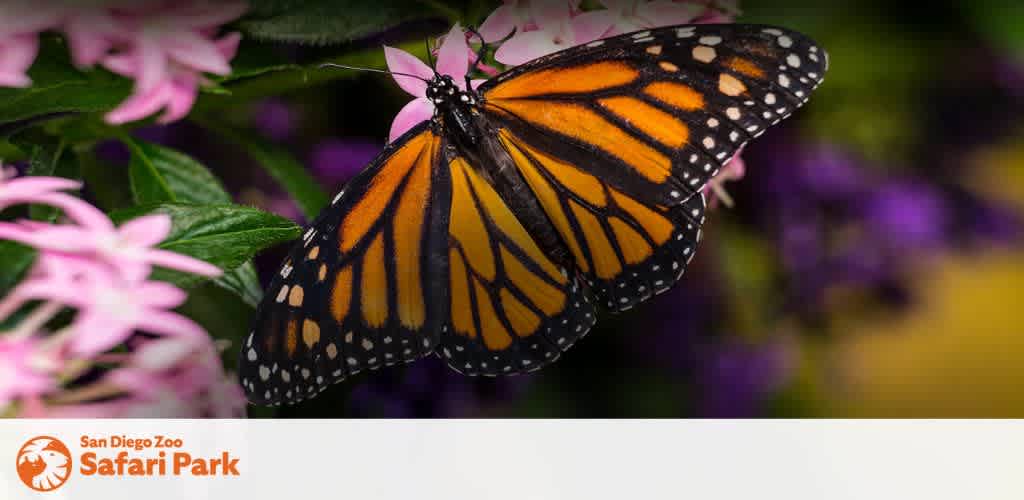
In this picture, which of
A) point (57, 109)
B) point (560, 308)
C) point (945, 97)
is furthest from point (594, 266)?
point (945, 97)

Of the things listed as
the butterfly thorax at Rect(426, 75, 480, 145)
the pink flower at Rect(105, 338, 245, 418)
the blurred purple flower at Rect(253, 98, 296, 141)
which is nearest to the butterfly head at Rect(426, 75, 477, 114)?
the butterfly thorax at Rect(426, 75, 480, 145)

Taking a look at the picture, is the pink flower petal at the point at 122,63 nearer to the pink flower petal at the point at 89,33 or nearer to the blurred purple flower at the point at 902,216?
the pink flower petal at the point at 89,33

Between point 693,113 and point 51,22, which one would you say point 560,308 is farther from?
point 51,22

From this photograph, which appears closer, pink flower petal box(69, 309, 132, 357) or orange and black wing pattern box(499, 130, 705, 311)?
pink flower petal box(69, 309, 132, 357)

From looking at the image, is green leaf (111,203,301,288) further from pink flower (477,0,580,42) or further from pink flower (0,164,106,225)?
pink flower (477,0,580,42)

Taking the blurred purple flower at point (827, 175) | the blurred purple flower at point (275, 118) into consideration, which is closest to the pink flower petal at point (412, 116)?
the blurred purple flower at point (275, 118)
